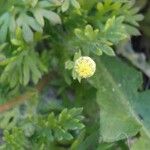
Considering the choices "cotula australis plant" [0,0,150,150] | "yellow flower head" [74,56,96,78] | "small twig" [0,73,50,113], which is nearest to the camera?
"yellow flower head" [74,56,96,78]

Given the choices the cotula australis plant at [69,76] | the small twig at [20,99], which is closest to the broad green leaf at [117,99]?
the cotula australis plant at [69,76]

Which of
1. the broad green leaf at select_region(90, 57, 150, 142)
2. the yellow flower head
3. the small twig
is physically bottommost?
the broad green leaf at select_region(90, 57, 150, 142)

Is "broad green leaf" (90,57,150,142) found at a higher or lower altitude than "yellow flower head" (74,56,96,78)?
lower

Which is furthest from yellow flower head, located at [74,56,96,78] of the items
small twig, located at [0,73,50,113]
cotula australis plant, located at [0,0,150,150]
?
small twig, located at [0,73,50,113]

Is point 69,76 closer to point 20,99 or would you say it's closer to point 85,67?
point 20,99

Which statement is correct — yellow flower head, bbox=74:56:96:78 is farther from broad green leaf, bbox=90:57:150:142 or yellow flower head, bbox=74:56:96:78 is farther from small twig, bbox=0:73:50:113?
small twig, bbox=0:73:50:113

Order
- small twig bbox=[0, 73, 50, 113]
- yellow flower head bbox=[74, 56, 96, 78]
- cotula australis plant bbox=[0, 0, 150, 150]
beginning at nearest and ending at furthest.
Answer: yellow flower head bbox=[74, 56, 96, 78], cotula australis plant bbox=[0, 0, 150, 150], small twig bbox=[0, 73, 50, 113]

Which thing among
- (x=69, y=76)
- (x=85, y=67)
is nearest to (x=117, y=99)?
(x=69, y=76)

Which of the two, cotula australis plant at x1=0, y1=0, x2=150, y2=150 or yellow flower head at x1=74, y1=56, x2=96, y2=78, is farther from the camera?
cotula australis plant at x1=0, y1=0, x2=150, y2=150
